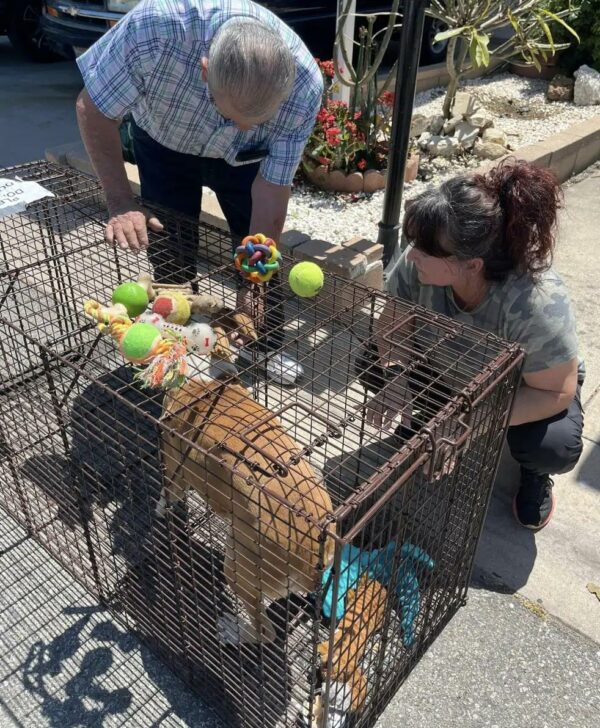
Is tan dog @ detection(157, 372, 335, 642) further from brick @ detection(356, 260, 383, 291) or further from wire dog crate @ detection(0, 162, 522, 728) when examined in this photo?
brick @ detection(356, 260, 383, 291)

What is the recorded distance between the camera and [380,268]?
3.65 m

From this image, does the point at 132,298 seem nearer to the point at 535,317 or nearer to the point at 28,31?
the point at 535,317

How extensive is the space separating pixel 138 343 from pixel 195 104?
1231 millimetres

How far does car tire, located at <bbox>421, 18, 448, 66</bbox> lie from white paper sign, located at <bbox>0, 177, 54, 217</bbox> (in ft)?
20.5

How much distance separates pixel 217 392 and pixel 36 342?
0.48 meters

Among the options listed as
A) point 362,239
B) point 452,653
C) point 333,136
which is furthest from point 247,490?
point 333,136

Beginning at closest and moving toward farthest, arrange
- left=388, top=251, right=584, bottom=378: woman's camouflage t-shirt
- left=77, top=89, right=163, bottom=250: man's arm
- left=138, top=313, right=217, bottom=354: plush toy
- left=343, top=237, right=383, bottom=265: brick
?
left=138, top=313, right=217, bottom=354: plush toy < left=388, top=251, right=584, bottom=378: woman's camouflage t-shirt < left=77, top=89, right=163, bottom=250: man's arm < left=343, top=237, right=383, bottom=265: brick

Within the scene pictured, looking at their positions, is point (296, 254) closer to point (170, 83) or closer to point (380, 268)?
point (380, 268)

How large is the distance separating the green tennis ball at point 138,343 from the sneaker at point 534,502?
5.03 ft

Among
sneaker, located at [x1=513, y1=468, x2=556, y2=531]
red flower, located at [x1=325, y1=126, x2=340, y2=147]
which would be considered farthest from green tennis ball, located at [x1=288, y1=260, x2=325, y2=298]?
red flower, located at [x1=325, y1=126, x2=340, y2=147]

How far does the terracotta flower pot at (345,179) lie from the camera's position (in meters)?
4.51

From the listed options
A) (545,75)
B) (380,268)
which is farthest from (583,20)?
(380,268)

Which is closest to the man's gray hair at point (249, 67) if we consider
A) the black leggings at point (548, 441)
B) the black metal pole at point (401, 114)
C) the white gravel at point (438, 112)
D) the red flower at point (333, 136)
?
the black leggings at point (548, 441)

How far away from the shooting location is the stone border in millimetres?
3416
